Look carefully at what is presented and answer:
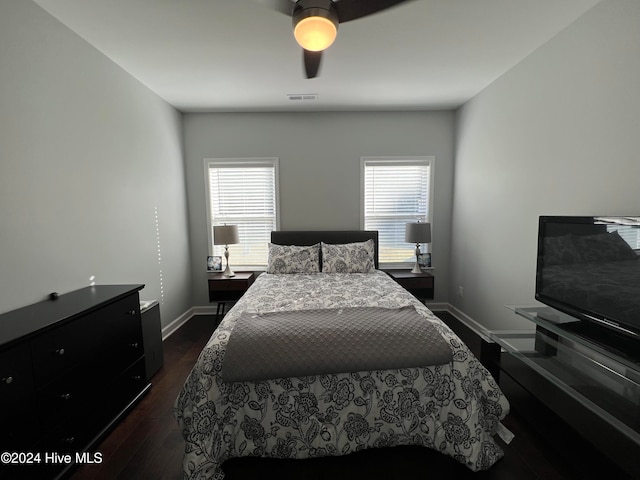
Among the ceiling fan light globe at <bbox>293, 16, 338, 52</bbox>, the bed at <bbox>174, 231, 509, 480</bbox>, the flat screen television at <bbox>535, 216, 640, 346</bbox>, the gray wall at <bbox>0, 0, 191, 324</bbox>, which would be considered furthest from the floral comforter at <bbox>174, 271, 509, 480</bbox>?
the ceiling fan light globe at <bbox>293, 16, 338, 52</bbox>

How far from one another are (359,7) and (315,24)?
27 cm

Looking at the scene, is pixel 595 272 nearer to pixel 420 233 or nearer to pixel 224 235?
pixel 420 233

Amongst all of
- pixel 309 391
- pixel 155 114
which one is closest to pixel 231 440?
pixel 309 391

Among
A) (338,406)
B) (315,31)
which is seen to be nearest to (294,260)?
(338,406)

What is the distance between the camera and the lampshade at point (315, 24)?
1351 millimetres

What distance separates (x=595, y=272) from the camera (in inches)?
64.0

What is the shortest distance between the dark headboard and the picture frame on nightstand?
2.90 ft

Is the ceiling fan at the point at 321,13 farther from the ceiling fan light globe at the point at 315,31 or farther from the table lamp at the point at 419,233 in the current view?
the table lamp at the point at 419,233

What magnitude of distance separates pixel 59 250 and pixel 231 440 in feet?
5.70

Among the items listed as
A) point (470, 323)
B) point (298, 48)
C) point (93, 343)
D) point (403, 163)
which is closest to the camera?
point (93, 343)

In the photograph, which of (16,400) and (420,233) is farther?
(420,233)

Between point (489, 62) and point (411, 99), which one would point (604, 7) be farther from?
point (411, 99)

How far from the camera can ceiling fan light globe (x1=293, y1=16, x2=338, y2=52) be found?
1355 millimetres

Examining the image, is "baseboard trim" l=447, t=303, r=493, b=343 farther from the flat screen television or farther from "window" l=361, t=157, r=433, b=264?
the flat screen television
